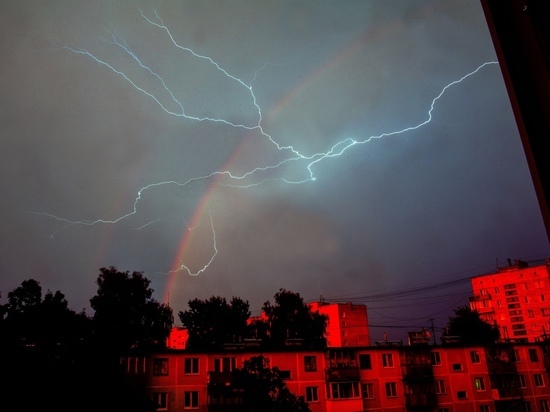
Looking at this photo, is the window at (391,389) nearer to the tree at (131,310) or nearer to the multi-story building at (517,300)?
the tree at (131,310)

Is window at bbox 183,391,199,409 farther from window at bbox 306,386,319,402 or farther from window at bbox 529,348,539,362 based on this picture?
window at bbox 529,348,539,362

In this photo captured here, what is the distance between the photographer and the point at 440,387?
36.3 meters

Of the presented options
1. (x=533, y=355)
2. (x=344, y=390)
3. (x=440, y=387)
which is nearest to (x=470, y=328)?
(x=533, y=355)

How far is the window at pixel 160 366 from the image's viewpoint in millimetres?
28797

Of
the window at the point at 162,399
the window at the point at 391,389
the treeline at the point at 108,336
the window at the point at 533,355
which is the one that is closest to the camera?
the treeline at the point at 108,336

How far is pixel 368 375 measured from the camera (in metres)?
34.7

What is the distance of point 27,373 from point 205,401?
1621 cm

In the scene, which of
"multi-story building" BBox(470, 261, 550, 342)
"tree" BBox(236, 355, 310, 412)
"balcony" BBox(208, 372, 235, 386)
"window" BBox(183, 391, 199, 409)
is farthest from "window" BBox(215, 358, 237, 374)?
"multi-story building" BBox(470, 261, 550, 342)

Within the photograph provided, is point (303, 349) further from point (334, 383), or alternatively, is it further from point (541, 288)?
point (541, 288)

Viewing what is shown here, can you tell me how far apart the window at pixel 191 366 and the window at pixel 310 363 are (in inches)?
304

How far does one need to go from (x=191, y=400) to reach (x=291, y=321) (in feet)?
90.8

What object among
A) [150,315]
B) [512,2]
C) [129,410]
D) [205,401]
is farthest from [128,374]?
[512,2]

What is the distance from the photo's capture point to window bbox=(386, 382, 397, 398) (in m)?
34.7

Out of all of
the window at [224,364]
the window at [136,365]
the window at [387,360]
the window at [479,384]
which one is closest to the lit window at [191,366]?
the window at [224,364]
